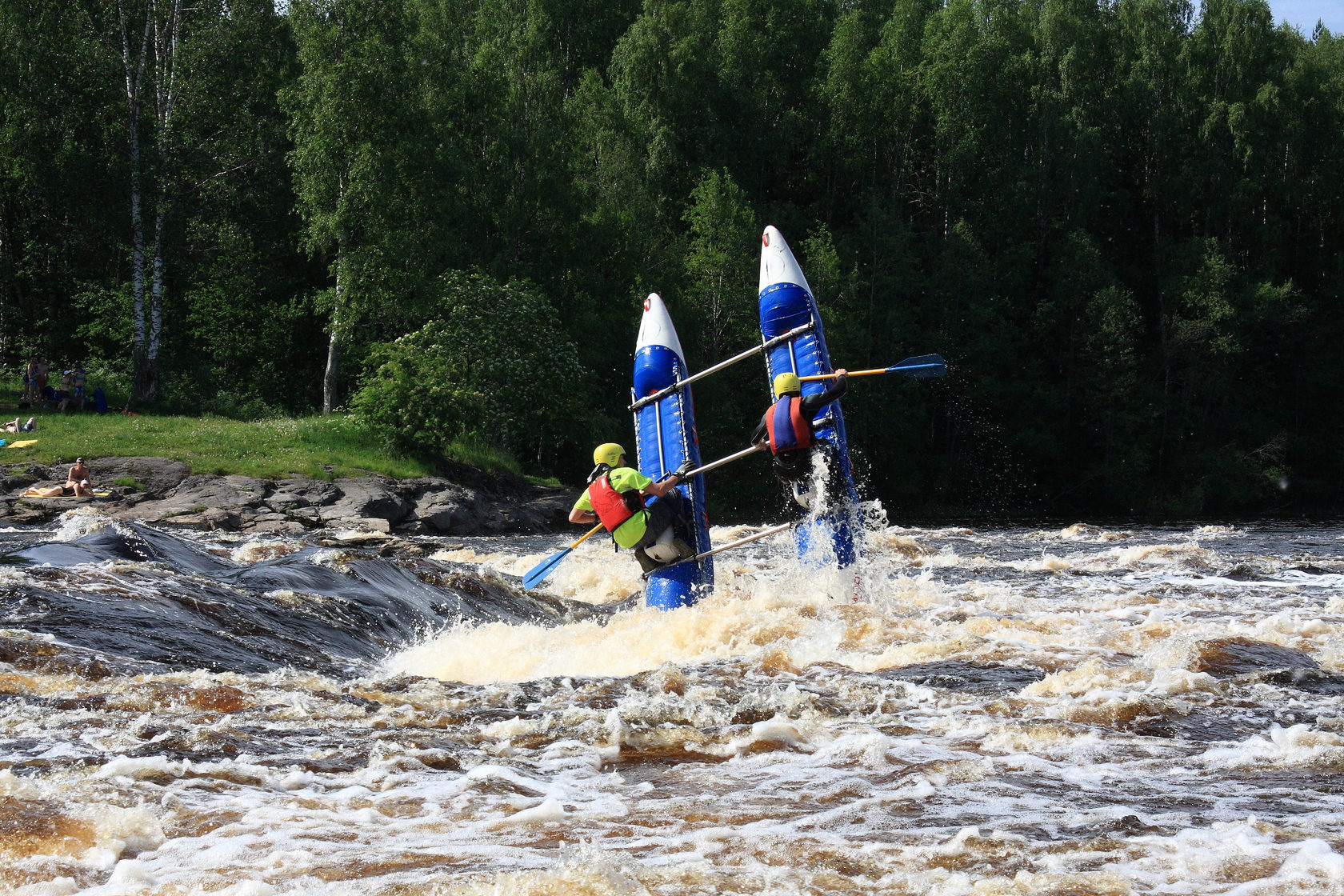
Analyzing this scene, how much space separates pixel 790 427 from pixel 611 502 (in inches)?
70.8

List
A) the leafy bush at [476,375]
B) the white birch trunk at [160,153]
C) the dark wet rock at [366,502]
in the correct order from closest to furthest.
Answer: the dark wet rock at [366,502] < the leafy bush at [476,375] < the white birch trunk at [160,153]

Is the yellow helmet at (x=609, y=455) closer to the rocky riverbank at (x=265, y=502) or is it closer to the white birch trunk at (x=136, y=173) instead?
the rocky riverbank at (x=265, y=502)

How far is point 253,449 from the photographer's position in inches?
809

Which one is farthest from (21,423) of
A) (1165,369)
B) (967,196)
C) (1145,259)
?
(1145,259)

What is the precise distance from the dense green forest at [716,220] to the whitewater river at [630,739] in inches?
587

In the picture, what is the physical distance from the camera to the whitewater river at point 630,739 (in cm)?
390

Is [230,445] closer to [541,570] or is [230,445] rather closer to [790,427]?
[541,570]

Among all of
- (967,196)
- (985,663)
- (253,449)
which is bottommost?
(985,663)

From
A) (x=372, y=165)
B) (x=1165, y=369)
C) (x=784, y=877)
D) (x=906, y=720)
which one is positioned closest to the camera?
(x=784, y=877)

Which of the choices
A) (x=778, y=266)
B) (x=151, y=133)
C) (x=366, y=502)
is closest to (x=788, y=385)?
(x=778, y=266)

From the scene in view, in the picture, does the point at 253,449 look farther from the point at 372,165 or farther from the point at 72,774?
the point at 72,774

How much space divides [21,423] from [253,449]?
13.7 feet

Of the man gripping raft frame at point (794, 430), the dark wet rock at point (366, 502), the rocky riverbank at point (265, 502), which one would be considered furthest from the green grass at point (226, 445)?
the man gripping raft frame at point (794, 430)

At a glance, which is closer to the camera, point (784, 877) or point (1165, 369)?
point (784, 877)
